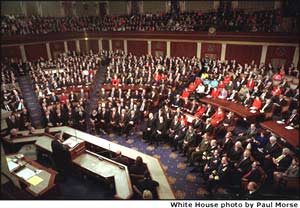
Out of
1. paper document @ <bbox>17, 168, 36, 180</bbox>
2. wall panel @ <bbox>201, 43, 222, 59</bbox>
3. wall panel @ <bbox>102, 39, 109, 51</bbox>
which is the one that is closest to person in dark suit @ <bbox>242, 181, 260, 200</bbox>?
paper document @ <bbox>17, 168, 36, 180</bbox>

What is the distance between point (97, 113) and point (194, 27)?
11.2 m

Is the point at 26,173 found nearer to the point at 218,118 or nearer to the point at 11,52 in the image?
the point at 218,118

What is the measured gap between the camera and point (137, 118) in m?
9.05

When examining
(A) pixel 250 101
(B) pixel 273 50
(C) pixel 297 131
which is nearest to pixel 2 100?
(A) pixel 250 101

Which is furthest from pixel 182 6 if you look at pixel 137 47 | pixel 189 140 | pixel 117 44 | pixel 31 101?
→ pixel 189 140

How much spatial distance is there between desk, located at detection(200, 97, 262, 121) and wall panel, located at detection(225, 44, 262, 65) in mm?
7619

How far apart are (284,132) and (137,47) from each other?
51.7 ft

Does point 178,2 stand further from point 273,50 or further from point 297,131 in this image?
point 297,131

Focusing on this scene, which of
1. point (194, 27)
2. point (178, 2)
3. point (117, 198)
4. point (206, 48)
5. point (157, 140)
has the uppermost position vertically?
point (178, 2)

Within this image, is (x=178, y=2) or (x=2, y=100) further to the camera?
(x=178, y=2)

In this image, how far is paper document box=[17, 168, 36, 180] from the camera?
17.1 ft

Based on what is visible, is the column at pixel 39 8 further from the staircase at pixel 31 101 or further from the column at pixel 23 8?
the staircase at pixel 31 101

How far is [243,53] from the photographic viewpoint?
15844mm

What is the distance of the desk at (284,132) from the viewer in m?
6.15
